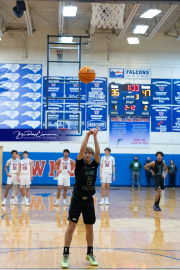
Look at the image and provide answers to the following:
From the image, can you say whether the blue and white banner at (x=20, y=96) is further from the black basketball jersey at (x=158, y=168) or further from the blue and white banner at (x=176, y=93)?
the black basketball jersey at (x=158, y=168)

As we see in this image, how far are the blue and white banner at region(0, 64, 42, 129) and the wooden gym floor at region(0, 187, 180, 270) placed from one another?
376 inches

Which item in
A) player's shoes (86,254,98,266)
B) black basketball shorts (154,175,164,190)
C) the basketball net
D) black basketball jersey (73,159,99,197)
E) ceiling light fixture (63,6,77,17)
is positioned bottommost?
player's shoes (86,254,98,266)

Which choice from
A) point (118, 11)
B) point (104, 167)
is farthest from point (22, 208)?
point (118, 11)

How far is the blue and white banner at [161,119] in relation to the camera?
19969 mm

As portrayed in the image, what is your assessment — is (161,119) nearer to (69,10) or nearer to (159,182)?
(69,10)

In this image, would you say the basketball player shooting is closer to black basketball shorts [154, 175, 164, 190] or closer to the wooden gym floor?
the wooden gym floor

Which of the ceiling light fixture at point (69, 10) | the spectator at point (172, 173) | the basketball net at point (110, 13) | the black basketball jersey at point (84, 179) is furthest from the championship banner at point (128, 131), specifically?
the black basketball jersey at point (84, 179)

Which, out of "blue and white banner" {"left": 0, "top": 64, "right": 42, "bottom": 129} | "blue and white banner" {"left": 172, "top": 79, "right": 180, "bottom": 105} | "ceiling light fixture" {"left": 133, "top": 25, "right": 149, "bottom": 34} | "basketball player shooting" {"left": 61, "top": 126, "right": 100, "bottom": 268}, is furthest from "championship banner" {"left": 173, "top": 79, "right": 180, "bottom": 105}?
"basketball player shooting" {"left": 61, "top": 126, "right": 100, "bottom": 268}

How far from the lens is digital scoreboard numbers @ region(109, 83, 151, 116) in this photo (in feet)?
63.0

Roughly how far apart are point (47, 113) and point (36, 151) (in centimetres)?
617

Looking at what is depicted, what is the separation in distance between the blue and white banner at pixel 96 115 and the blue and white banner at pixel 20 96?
2.81m

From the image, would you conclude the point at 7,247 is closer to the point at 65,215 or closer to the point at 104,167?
the point at 65,215

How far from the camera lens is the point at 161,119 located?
65.7ft

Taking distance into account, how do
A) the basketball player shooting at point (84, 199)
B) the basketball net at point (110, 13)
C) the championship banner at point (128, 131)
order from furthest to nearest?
the championship banner at point (128, 131) < the basketball net at point (110, 13) < the basketball player shooting at point (84, 199)
